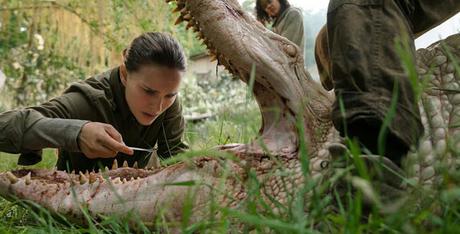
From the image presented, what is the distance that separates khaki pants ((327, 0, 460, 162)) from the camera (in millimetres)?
1627

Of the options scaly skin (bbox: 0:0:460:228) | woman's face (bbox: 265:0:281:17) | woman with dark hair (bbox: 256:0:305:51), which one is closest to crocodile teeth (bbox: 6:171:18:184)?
scaly skin (bbox: 0:0:460:228)

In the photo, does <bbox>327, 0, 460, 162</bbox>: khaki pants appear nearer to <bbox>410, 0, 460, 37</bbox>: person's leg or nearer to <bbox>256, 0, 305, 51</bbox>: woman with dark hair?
<bbox>410, 0, 460, 37</bbox>: person's leg

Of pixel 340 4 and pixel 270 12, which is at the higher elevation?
pixel 270 12

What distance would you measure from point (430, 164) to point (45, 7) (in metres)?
7.16

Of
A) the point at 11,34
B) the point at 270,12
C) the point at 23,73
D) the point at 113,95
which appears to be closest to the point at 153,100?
the point at 113,95

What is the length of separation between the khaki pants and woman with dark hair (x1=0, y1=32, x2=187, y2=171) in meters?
1.02

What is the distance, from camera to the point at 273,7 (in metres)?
6.35

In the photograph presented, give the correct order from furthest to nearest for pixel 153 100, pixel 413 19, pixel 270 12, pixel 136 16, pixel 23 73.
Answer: pixel 23 73
pixel 136 16
pixel 270 12
pixel 153 100
pixel 413 19

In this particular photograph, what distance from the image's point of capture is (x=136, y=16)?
7.95m

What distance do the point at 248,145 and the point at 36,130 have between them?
1.21 metres

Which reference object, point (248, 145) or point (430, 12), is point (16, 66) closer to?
point (248, 145)

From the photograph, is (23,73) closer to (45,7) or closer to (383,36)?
(45,7)

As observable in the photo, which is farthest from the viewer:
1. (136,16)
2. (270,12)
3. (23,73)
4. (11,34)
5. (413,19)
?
(23,73)

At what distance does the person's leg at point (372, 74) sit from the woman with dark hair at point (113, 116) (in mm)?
1028
